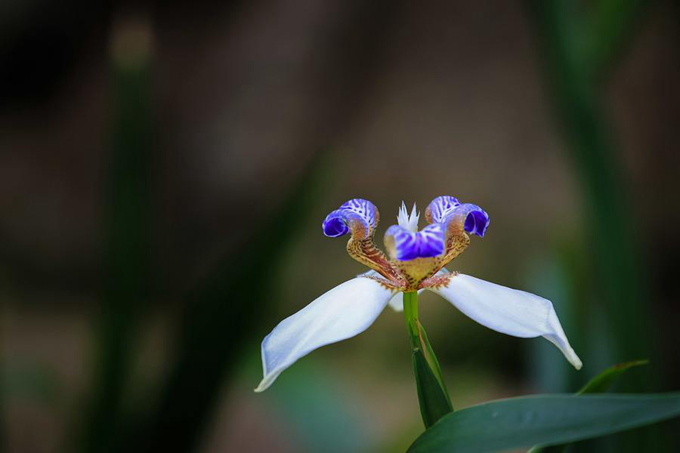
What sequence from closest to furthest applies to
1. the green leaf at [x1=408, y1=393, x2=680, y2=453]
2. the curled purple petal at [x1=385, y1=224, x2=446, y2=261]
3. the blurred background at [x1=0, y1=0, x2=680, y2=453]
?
1. the green leaf at [x1=408, y1=393, x2=680, y2=453]
2. the curled purple petal at [x1=385, y1=224, x2=446, y2=261]
3. the blurred background at [x1=0, y1=0, x2=680, y2=453]

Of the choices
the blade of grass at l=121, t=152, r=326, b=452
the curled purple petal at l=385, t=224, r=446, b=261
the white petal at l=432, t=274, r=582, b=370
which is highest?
the curled purple petal at l=385, t=224, r=446, b=261

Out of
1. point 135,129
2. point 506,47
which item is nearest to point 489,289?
point 135,129

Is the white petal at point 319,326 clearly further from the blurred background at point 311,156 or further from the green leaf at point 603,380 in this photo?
the blurred background at point 311,156

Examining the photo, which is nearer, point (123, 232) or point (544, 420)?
point (544, 420)

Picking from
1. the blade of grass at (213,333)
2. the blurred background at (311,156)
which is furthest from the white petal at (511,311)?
the blurred background at (311,156)

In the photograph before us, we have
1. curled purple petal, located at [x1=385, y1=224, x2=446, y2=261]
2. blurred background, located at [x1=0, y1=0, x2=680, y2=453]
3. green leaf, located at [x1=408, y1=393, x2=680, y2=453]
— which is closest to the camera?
green leaf, located at [x1=408, y1=393, x2=680, y2=453]

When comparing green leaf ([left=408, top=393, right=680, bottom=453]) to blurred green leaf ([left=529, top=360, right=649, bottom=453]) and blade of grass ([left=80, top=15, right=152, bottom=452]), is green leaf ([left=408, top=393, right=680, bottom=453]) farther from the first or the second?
blade of grass ([left=80, top=15, right=152, bottom=452])

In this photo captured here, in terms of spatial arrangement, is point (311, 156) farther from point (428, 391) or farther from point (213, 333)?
point (428, 391)

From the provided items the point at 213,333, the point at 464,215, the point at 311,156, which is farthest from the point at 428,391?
the point at 311,156

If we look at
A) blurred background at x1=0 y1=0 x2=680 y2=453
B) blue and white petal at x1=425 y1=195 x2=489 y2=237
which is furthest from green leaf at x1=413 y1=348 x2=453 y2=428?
blurred background at x1=0 y1=0 x2=680 y2=453
